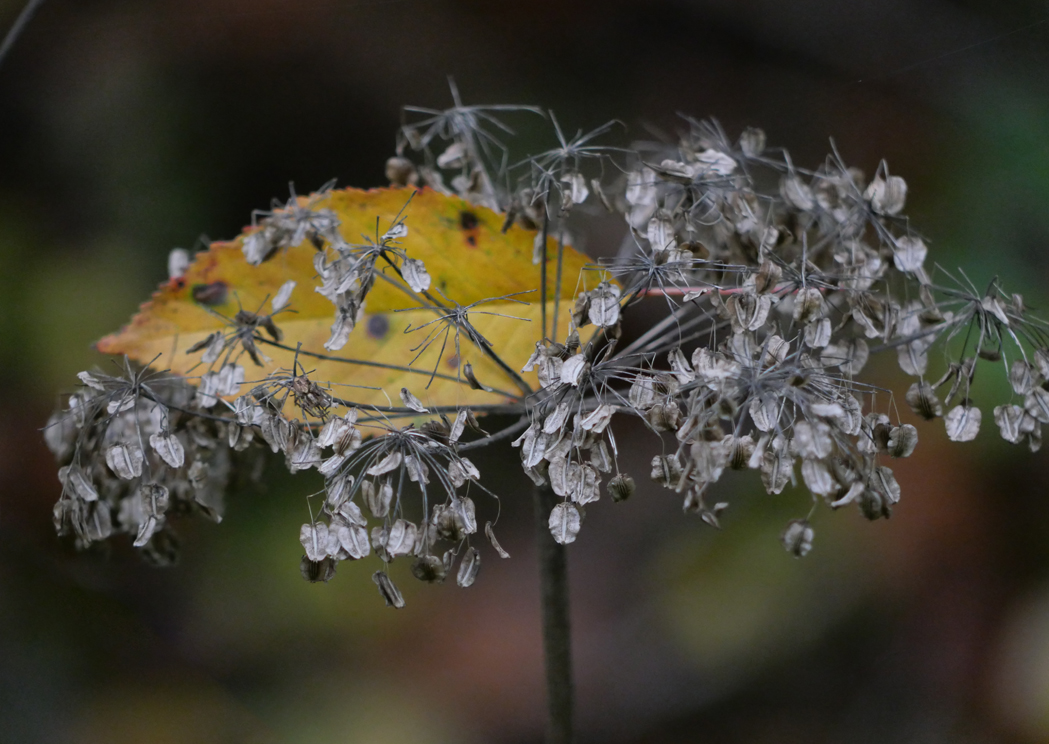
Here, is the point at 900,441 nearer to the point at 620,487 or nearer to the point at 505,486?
the point at 620,487

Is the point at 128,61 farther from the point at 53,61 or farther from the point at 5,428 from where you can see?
the point at 5,428

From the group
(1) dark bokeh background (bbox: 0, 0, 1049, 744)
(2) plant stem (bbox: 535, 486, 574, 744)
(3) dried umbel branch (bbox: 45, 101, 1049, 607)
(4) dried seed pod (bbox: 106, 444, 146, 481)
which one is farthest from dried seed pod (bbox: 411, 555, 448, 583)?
(1) dark bokeh background (bbox: 0, 0, 1049, 744)

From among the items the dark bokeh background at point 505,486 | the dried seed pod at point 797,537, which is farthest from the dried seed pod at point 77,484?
the dark bokeh background at point 505,486

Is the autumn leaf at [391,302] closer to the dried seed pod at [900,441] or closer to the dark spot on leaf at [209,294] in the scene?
the dark spot on leaf at [209,294]

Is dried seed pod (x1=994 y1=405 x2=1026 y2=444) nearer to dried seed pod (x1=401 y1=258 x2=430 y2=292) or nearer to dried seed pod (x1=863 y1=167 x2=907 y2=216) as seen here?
dried seed pod (x1=863 y1=167 x2=907 y2=216)

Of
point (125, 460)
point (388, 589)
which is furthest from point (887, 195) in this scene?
point (125, 460)

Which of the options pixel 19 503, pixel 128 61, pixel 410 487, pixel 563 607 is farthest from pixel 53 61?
pixel 563 607
